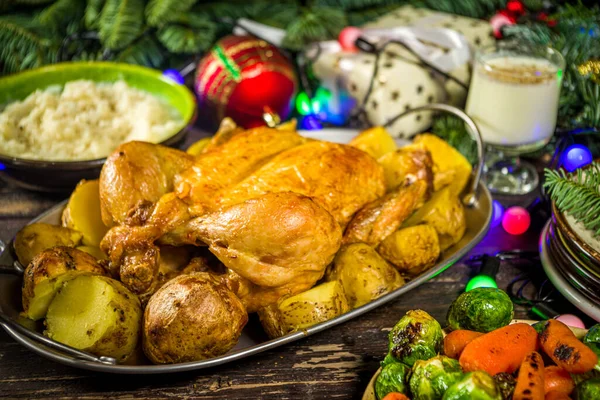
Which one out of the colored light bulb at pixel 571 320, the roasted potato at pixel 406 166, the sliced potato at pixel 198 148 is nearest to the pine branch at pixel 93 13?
the sliced potato at pixel 198 148

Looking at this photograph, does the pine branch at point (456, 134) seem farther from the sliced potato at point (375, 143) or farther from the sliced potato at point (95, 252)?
the sliced potato at point (95, 252)

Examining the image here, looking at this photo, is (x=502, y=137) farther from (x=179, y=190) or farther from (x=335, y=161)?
(x=179, y=190)

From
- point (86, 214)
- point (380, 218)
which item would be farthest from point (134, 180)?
point (380, 218)

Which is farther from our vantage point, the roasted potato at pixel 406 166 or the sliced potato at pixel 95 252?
the roasted potato at pixel 406 166

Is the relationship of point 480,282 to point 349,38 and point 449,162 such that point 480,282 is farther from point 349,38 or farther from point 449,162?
point 349,38

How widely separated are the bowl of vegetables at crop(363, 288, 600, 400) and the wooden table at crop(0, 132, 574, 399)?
0.24 meters

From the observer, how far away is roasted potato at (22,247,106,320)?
1.23 m

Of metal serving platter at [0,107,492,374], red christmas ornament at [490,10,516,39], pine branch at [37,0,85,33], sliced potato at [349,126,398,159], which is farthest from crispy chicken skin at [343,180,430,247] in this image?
pine branch at [37,0,85,33]

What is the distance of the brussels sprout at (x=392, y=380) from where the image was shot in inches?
40.1

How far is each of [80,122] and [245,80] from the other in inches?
23.9

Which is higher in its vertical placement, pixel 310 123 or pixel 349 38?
pixel 349 38

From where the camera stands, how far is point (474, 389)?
88 centimetres

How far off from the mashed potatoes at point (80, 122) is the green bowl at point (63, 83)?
0.17 ft

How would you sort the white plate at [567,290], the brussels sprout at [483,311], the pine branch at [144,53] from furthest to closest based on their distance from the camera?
the pine branch at [144,53] → the white plate at [567,290] → the brussels sprout at [483,311]
